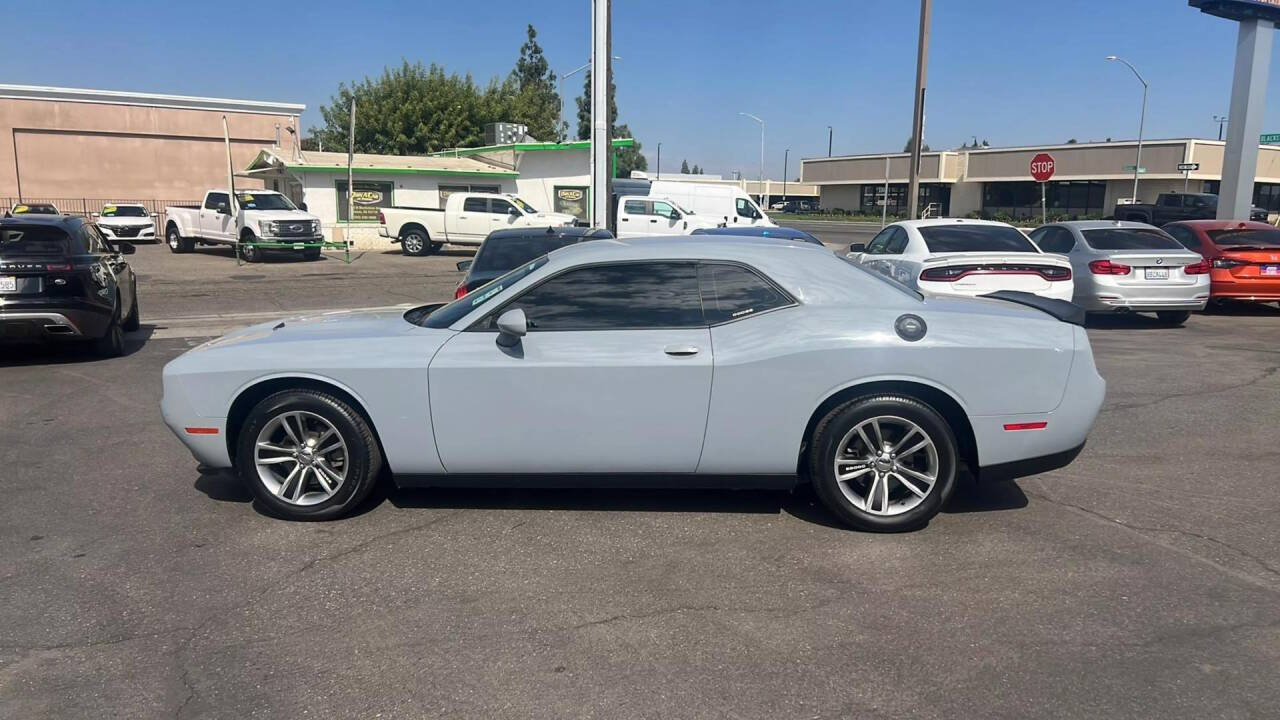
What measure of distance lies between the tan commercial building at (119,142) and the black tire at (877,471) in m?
44.6

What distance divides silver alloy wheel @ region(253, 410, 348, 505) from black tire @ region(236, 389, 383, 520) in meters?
0.02

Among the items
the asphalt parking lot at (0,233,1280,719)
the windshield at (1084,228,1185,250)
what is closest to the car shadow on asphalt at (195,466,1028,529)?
the asphalt parking lot at (0,233,1280,719)

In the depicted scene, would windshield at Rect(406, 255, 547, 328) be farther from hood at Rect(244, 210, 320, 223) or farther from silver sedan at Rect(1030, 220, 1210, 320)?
hood at Rect(244, 210, 320, 223)

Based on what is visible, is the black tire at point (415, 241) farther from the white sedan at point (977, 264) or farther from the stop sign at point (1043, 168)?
the white sedan at point (977, 264)

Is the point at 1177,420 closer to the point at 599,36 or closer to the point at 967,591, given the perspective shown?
the point at 967,591

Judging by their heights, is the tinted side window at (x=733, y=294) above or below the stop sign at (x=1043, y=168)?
below

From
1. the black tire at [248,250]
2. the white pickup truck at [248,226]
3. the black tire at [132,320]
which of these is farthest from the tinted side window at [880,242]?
the black tire at [248,250]

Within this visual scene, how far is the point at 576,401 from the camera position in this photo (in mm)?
4785

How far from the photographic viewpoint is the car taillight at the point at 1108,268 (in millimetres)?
12523

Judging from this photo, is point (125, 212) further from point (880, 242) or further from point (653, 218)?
point (880, 242)

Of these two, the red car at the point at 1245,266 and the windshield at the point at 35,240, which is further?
the red car at the point at 1245,266

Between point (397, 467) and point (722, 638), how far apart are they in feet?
6.86

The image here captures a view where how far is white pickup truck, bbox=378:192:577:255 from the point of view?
2827cm

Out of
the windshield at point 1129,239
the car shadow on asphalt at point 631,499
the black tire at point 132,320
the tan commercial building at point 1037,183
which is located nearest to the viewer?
the car shadow on asphalt at point 631,499
